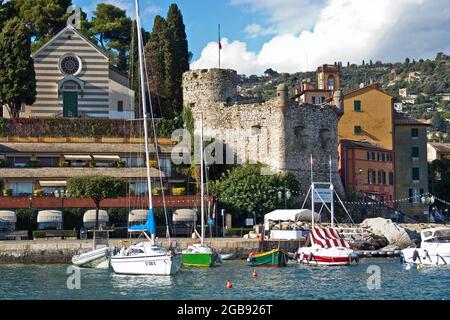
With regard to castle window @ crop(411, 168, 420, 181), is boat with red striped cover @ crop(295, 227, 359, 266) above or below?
below

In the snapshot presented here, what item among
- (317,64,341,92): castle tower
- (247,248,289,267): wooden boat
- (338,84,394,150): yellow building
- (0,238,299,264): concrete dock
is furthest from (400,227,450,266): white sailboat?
(317,64,341,92): castle tower

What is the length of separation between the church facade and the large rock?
72.6ft

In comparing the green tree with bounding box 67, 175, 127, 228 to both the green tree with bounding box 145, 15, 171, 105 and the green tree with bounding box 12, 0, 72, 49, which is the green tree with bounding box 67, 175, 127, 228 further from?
the green tree with bounding box 12, 0, 72, 49

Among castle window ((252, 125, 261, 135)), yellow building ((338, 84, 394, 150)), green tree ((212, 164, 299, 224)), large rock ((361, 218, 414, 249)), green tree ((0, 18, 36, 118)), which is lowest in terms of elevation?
large rock ((361, 218, 414, 249))

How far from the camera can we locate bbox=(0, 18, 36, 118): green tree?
214 ft

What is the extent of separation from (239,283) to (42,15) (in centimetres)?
4968

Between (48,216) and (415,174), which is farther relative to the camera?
(415,174)

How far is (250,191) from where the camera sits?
2360 inches

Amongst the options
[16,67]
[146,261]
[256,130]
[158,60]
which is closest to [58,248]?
[146,261]

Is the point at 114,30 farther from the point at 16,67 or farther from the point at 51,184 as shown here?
the point at 51,184

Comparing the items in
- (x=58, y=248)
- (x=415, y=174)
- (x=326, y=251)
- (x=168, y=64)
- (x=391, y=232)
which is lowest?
(x=326, y=251)

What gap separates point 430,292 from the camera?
112 feet

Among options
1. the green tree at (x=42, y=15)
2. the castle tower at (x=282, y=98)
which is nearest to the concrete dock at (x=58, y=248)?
the castle tower at (x=282, y=98)
